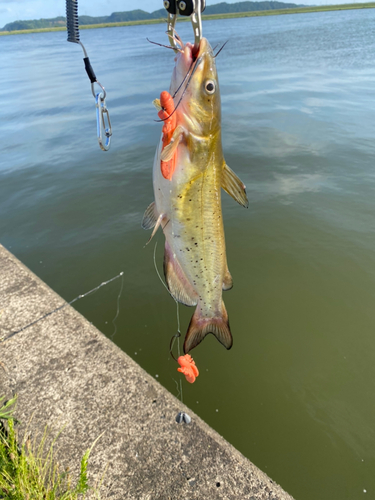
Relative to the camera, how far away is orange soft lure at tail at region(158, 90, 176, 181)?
1771mm

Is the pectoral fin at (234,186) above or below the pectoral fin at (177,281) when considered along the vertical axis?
above

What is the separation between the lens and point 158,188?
81.7 inches

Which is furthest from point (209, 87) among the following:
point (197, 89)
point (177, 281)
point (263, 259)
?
point (263, 259)

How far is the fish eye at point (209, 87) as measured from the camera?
1.77m

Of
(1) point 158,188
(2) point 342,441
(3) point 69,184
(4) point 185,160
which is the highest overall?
(4) point 185,160

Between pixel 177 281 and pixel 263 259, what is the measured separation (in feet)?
11.1

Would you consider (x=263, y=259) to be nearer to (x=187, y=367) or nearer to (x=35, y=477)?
(x=187, y=367)

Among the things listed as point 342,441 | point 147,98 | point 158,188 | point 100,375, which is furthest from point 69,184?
point 147,98

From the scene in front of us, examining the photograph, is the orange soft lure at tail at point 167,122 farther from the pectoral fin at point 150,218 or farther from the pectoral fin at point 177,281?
the pectoral fin at point 177,281

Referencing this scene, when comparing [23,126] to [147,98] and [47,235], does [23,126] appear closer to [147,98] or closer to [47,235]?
[147,98]

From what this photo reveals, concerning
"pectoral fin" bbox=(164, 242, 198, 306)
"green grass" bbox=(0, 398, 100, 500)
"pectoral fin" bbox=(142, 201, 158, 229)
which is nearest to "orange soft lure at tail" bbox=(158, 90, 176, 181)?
"pectoral fin" bbox=(142, 201, 158, 229)

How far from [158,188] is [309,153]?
300 inches

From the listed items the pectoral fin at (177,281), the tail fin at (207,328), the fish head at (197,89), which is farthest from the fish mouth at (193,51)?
the tail fin at (207,328)

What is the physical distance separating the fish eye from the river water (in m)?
3.02
